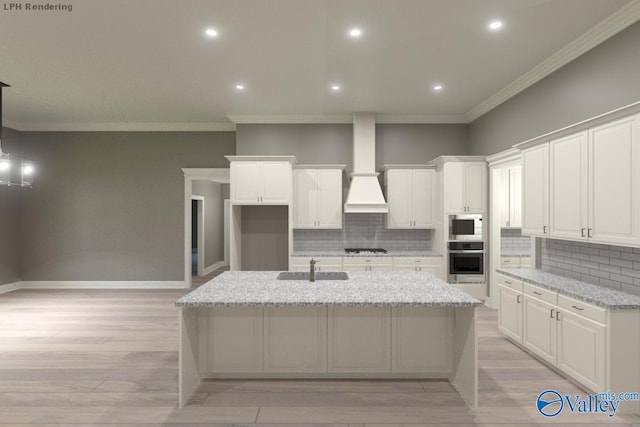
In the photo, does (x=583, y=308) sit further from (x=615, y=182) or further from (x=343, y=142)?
(x=343, y=142)

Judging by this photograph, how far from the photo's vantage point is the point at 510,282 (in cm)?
376

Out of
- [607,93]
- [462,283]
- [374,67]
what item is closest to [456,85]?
[374,67]

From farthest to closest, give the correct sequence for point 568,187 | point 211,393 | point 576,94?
point 576,94 < point 568,187 < point 211,393

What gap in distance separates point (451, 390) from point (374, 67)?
3415 mm

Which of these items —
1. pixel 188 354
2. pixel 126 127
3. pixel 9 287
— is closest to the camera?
pixel 188 354

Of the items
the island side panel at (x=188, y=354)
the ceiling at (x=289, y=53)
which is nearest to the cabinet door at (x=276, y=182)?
the ceiling at (x=289, y=53)

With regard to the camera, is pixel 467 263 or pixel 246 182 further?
pixel 246 182

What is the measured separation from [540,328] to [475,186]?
2640mm

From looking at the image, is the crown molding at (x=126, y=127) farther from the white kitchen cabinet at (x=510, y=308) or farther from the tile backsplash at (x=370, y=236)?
the white kitchen cabinet at (x=510, y=308)

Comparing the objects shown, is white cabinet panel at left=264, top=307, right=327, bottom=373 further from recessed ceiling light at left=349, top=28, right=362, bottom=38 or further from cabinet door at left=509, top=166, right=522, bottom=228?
cabinet door at left=509, top=166, right=522, bottom=228

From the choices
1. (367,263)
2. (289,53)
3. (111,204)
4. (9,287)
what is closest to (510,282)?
(367,263)

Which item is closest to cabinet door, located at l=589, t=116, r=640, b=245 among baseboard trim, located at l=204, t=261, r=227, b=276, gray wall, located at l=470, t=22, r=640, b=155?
gray wall, located at l=470, t=22, r=640, b=155

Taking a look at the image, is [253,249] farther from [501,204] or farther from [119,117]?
[501,204]

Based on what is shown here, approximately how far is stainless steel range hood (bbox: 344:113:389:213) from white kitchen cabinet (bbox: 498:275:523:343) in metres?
2.17
